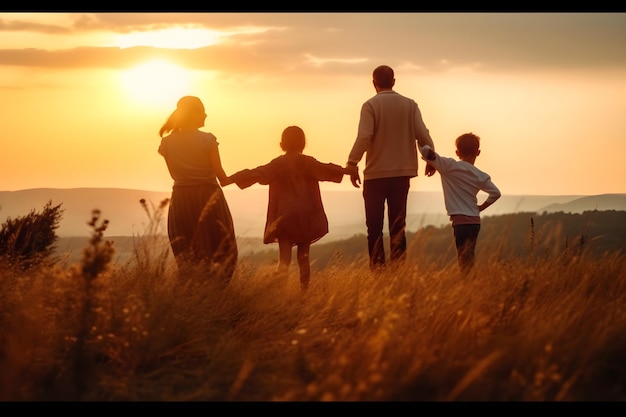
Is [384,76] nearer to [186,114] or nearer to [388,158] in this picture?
[388,158]

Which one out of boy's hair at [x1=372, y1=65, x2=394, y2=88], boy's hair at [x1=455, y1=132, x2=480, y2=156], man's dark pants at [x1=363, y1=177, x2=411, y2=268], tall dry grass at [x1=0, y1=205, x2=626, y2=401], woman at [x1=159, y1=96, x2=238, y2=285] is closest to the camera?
tall dry grass at [x1=0, y1=205, x2=626, y2=401]

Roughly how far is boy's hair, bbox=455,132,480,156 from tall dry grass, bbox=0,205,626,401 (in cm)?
179

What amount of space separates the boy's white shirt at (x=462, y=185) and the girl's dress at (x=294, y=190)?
1.16 meters

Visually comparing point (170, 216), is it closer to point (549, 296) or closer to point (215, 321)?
point (215, 321)

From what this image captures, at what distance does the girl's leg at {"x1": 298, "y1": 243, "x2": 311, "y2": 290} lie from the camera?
9.61m

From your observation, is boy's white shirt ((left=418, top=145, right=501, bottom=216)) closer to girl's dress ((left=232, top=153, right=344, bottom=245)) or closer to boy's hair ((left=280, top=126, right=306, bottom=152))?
girl's dress ((left=232, top=153, right=344, bottom=245))

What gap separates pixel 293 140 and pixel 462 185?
6.16 feet

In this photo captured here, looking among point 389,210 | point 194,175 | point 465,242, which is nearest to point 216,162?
point 194,175

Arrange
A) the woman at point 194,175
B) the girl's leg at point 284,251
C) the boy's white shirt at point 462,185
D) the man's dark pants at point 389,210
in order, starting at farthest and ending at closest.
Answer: the girl's leg at point 284,251 < the man's dark pants at point 389,210 < the boy's white shirt at point 462,185 < the woman at point 194,175

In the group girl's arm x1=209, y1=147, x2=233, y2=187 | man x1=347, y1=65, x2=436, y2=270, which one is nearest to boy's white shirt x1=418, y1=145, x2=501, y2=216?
man x1=347, y1=65, x2=436, y2=270

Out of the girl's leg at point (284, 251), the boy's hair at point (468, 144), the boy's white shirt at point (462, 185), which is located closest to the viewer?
the boy's white shirt at point (462, 185)

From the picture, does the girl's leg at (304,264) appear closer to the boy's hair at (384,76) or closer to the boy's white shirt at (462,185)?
the boy's white shirt at (462,185)

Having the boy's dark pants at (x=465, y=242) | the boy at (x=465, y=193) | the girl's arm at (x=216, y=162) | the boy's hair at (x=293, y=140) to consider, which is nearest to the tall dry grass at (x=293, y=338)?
the boy's dark pants at (x=465, y=242)

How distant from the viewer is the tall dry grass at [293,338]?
221 inches
